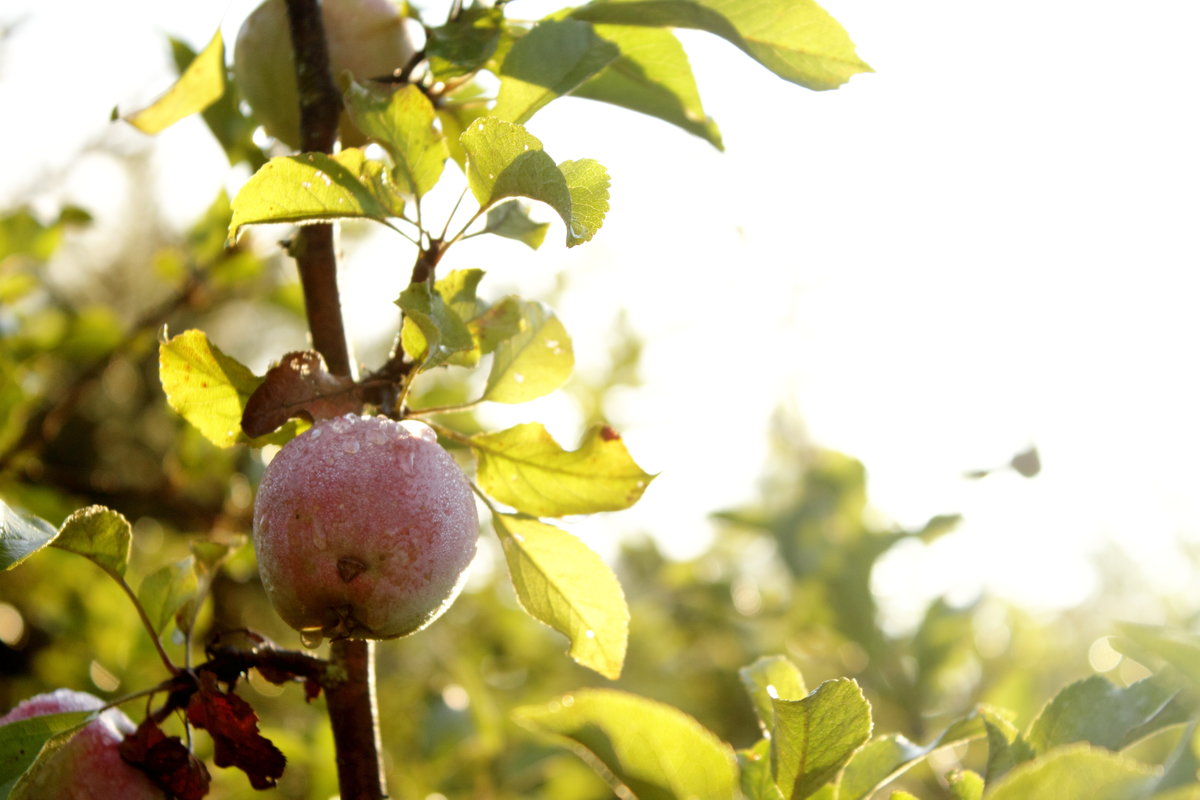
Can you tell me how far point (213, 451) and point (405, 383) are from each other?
124cm

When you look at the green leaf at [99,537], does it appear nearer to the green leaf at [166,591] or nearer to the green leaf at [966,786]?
the green leaf at [166,591]

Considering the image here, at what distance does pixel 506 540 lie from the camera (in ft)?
2.53

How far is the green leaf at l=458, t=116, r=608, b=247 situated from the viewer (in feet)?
2.00

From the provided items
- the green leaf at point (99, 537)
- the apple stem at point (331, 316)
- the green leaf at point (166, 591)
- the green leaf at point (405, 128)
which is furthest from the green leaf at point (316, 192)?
the green leaf at point (166, 591)

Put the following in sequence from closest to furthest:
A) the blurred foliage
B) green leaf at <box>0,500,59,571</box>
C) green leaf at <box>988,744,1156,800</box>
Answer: green leaf at <box>988,744,1156,800</box>
green leaf at <box>0,500,59,571</box>
the blurred foliage

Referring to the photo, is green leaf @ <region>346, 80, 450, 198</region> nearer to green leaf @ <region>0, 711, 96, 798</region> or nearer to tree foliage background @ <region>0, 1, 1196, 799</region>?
green leaf @ <region>0, 711, 96, 798</region>

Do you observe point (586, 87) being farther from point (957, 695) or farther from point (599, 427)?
point (957, 695)

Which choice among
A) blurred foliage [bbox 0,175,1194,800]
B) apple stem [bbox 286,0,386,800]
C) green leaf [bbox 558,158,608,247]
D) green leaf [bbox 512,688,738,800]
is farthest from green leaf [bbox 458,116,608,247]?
blurred foliage [bbox 0,175,1194,800]

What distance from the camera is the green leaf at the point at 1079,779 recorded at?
455 mm

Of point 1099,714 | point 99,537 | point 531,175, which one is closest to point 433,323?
point 531,175

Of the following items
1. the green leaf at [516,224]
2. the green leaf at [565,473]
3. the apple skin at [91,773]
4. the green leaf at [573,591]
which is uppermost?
the green leaf at [516,224]

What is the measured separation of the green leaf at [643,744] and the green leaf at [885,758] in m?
0.09

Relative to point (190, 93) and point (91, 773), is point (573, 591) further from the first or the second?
point (190, 93)

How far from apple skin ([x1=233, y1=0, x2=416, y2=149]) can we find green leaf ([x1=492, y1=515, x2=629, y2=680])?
445 mm
